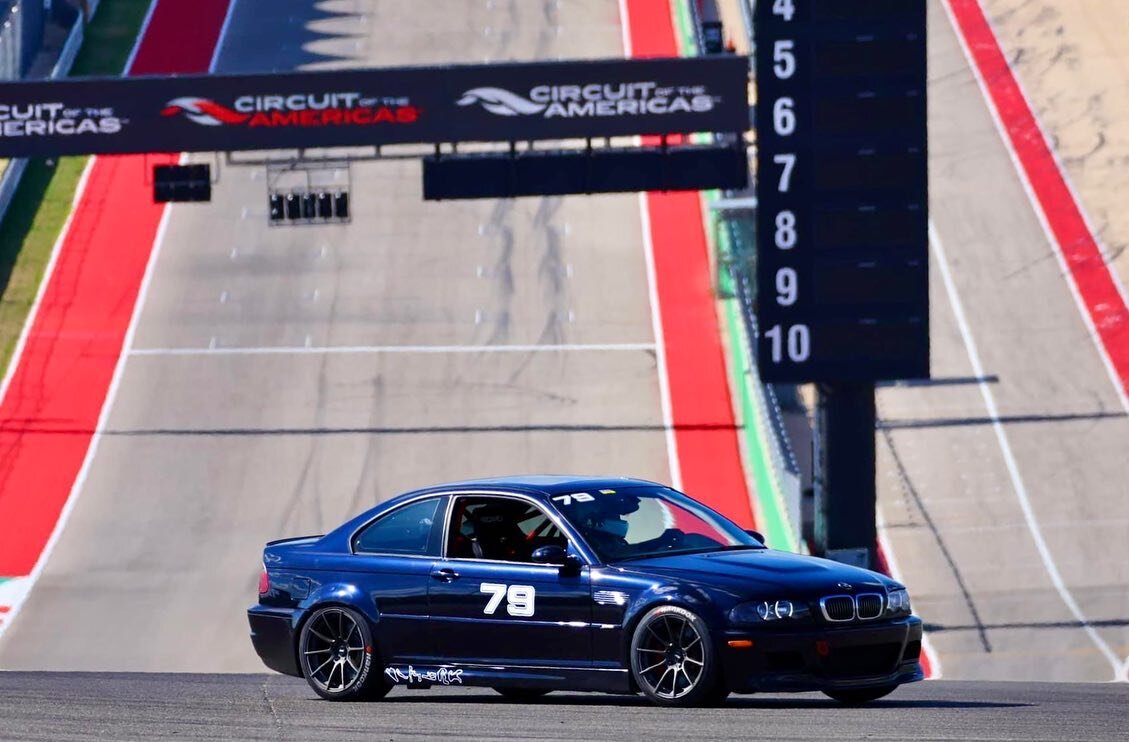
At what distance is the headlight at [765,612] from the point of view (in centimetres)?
980

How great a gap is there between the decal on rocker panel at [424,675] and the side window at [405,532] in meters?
0.67

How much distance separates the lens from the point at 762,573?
10.1 m

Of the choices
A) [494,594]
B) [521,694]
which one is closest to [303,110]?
[521,694]

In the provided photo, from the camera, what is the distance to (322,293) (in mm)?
33719

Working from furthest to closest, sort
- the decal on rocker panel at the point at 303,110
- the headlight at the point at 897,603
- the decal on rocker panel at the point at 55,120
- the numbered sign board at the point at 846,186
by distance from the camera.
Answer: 1. the decal on rocker panel at the point at 55,120
2. the decal on rocker panel at the point at 303,110
3. the numbered sign board at the point at 846,186
4. the headlight at the point at 897,603

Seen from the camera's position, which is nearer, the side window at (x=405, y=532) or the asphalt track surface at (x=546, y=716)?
the asphalt track surface at (x=546, y=716)

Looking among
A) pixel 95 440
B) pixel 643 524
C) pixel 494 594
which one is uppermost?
pixel 95 440

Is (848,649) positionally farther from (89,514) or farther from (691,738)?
(89,514)

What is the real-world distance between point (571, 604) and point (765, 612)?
118cm

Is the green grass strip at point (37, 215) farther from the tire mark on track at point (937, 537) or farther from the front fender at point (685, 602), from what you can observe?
the front fender at point (685, 602)

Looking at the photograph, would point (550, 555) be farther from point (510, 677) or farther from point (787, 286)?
point (787, 286)

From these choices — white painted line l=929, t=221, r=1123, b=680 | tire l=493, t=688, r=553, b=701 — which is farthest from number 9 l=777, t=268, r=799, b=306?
tire l=493, t=688, r=553, b=701

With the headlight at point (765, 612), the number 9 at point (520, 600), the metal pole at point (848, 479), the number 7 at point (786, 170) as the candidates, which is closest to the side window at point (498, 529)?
the number 9 at point (520, 600)

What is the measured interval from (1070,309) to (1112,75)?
8.72 metres
